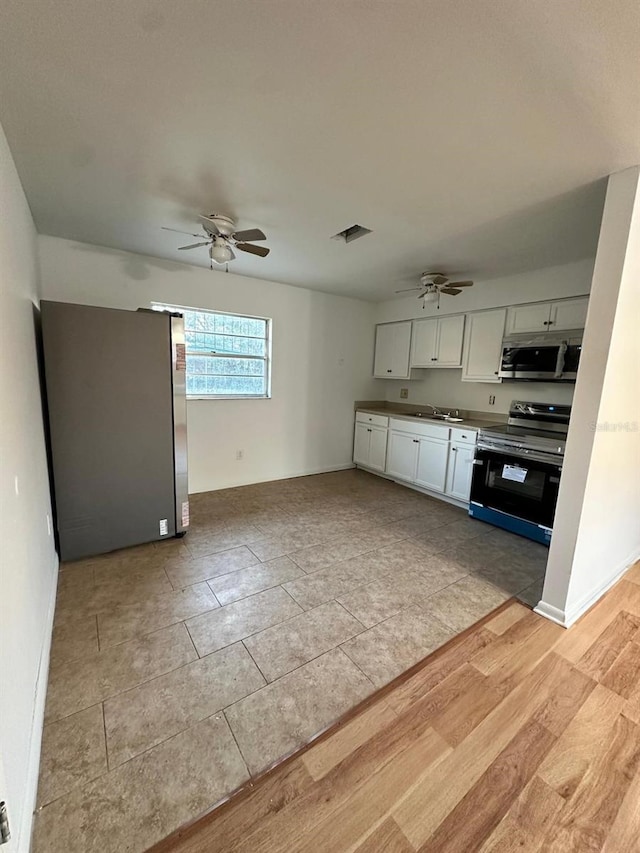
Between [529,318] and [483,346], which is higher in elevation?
[529,318]

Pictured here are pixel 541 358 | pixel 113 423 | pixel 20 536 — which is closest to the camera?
pixel 20 536

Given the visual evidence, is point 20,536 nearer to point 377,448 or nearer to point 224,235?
point 224,235

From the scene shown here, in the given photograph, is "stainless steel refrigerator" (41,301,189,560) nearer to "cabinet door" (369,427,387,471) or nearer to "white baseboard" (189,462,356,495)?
"white baseboard" (189,462,356,495)

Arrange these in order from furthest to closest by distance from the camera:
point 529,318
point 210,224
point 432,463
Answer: point 432,463 → point 529,318 → point 210,224

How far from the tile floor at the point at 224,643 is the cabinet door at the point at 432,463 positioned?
67 cm

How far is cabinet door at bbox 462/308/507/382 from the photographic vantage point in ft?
12.2

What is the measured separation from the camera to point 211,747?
133 centimetres

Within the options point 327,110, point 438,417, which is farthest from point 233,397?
point 327,110

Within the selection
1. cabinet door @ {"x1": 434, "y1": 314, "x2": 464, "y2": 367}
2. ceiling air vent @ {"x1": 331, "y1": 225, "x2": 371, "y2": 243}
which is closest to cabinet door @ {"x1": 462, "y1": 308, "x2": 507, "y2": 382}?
cabinet door @ {"x1": 434, "y1": 314, "x2": 464, "y2": 367}

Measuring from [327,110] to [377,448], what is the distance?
3.84m

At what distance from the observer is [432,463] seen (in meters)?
4.04

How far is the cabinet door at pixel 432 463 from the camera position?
3.92 metres

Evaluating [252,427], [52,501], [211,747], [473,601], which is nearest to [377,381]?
[252,427]

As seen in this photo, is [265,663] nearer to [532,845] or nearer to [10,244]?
[532,845]
